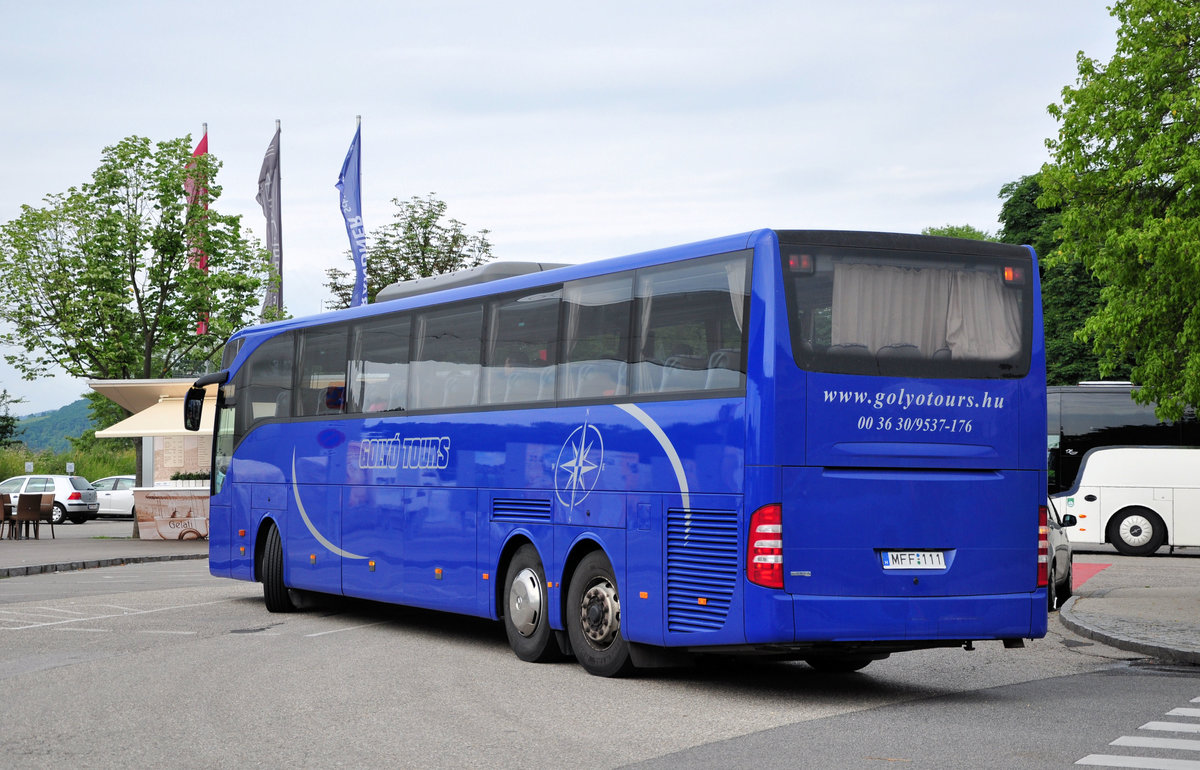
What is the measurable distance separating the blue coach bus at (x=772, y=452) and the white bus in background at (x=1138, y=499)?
68.2 feet

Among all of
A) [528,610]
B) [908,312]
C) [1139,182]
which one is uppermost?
[1139,182]

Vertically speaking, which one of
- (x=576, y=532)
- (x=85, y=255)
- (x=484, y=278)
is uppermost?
(x=85, y=255)

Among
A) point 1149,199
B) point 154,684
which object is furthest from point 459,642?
point 1149,199

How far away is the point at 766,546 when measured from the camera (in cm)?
1014

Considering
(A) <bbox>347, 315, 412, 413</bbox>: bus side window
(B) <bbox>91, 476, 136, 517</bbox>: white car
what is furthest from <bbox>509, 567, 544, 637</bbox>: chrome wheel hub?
(B) <bbox>91, 476, 136, 517</bbox>: white car

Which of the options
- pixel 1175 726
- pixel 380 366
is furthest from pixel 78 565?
pixel 1175 726

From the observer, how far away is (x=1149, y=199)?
27828 mm

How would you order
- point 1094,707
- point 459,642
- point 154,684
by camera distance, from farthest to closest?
1. point 459,642
2. point 154,684
3. point 1094,707

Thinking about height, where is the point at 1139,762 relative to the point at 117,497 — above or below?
below

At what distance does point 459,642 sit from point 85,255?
2518 cm

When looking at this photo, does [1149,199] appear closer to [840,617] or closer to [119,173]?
[840,617]

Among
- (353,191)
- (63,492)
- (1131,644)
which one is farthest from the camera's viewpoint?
(63,492)

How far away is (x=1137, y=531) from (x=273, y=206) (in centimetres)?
2320

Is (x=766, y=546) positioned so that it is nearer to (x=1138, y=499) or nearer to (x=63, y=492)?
(x=1138, y=499)
